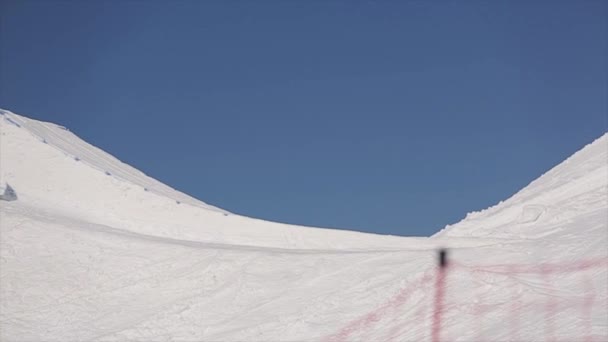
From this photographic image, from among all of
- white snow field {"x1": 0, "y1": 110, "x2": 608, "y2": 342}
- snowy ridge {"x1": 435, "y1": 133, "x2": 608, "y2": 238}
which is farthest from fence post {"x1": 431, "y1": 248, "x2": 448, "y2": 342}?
snowy ridge {"x1": 435, "y1": 133, "x2": 608, "y2": 238}

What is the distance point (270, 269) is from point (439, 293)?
423 cm

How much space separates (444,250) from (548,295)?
4.10 m

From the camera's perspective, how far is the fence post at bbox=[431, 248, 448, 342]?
1459cm

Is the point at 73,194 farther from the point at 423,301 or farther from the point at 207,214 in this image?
the point at 423,301

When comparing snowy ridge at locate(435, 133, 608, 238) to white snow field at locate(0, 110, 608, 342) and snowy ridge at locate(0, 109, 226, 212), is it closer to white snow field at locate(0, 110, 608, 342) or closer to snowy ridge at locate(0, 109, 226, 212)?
white snow field at locate(0, 110, 608, 342)

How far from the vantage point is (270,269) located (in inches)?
754

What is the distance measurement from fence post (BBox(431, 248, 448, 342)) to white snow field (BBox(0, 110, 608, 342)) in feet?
0.13

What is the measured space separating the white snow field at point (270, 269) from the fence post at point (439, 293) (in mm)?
39

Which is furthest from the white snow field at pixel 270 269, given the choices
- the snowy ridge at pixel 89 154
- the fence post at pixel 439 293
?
the snowy ridge at pixel 89 154

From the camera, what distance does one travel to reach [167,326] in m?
17.5

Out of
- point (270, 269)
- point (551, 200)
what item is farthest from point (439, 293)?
point (551, 200)

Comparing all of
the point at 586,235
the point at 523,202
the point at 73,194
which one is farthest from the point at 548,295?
the point at 73,194

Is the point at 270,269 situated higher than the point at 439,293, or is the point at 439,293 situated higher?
the point at 270,269

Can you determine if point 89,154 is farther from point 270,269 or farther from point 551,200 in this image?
point 551,200
